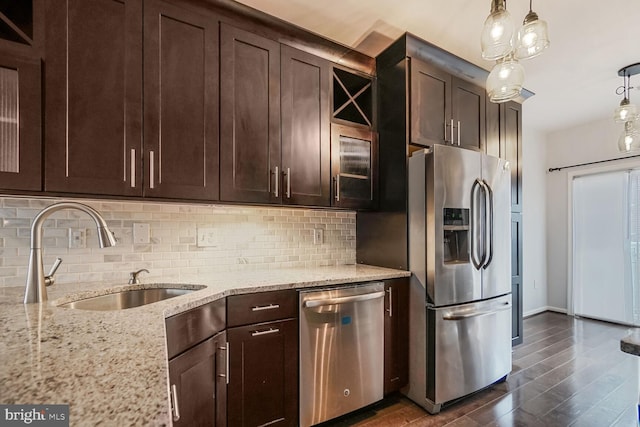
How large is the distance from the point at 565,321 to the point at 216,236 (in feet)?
15.2

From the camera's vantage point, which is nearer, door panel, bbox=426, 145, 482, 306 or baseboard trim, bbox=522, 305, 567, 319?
door panel, bbox=426, 145, 482, 306

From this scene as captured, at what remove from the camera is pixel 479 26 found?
2.14 metres

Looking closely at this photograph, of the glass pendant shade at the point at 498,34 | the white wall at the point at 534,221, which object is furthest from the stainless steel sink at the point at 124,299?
the white wall at the point at 534,221

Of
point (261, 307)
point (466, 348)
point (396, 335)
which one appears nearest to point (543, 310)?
point (466, 348)

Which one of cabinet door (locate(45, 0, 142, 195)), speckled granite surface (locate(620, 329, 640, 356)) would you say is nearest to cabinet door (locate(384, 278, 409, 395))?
speckled granite surface (locate(620, 329, 640, 356))

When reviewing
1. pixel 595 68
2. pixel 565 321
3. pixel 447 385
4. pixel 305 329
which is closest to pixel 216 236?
pixel 305 329

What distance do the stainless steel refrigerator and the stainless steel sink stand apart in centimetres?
154

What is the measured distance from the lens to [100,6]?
58.0 inches

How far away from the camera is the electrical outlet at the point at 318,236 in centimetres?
252

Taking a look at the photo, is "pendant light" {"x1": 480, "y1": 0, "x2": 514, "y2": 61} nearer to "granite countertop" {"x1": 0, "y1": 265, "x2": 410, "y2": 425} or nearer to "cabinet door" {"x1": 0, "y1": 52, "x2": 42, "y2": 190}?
"granite countertop" {"x1": 0, "y1": 265, "x2": 410, "y2": 425}

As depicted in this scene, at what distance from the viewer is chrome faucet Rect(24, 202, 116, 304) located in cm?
121

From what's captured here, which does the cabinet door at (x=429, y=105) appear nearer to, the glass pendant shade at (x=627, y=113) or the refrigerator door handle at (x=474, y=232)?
the refrigerator door handle at (x=474, y=232)

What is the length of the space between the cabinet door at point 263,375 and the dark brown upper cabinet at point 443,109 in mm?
1662

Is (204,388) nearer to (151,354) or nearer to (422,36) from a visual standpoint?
(151,354)
